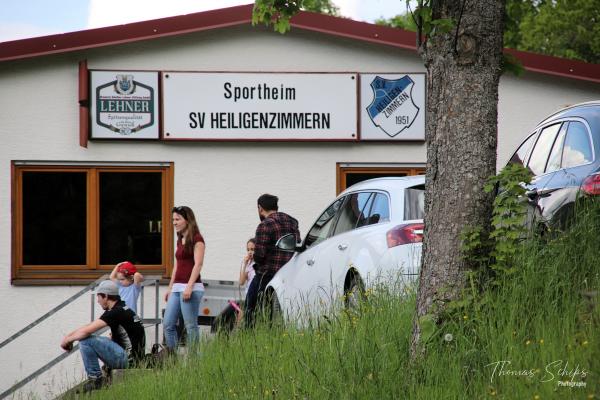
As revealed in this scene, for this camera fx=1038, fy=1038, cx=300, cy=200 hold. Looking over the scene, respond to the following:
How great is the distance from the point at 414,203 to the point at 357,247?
2.03ft

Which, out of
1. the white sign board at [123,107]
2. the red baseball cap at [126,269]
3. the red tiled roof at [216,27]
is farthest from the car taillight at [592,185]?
the white sign board at [123,107]

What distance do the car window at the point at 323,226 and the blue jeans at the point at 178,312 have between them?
4.93 ft

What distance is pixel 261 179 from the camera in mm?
14828

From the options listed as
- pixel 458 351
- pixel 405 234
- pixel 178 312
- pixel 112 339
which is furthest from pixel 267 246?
pixel 458 351

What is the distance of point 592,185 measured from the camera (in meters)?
6.86

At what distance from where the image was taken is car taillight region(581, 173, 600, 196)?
683cm

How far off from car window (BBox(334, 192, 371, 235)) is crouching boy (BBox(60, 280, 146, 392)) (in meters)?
2.43

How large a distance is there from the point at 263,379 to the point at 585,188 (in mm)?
2470

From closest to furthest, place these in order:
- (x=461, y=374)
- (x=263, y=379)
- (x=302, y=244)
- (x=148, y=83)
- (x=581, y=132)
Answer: (x=461, y=374) < (x=263, y=379) < (x=581, y=132) < (x=302, y=244) < (x=148, y=83)

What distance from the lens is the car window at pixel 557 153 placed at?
7734mm

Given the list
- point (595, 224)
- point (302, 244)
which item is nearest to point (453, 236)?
point (595, 224)

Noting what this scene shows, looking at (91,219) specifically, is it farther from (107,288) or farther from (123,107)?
(107,288)

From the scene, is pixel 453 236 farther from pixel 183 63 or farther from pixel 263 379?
pixel 183 63

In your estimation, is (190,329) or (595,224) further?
(190,329)
